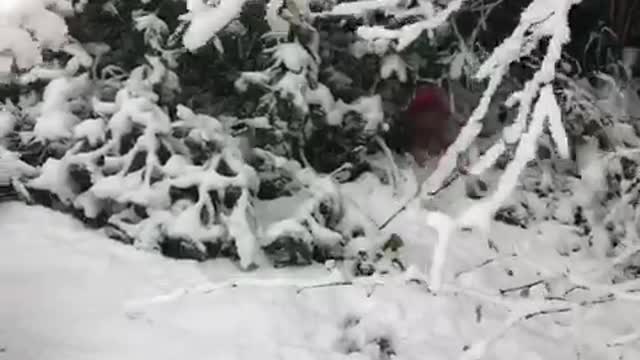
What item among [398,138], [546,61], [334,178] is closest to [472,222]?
[546,61]

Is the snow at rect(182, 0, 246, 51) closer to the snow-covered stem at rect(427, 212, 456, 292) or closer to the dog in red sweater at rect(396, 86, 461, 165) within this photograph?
the snow-covered stem at rect(427, 212, 456, 292)

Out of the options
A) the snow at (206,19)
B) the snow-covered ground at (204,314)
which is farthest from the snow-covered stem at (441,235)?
the snow-covered ground at (204,314)

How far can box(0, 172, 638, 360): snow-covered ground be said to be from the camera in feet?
10.3

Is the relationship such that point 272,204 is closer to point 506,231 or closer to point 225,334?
point 225,334

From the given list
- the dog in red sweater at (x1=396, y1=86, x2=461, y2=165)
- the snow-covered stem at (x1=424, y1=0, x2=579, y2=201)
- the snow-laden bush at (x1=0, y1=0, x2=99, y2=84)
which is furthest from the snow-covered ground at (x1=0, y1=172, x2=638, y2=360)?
the snow-covered stem at (x1=424, y1=0, x2=579, y2=201)

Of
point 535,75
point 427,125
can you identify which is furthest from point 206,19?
point 427,125

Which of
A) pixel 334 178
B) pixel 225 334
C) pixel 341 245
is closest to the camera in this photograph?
pixel 225 334

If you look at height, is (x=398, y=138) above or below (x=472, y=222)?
below

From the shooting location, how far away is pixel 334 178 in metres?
3.96

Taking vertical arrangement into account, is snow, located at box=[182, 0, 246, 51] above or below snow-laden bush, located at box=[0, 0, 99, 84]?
above

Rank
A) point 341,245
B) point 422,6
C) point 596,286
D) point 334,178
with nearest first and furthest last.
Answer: point 596,286 → point 422,6 → point 341,245 → point 334,178

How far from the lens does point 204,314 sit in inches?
130

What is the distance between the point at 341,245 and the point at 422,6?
1019mm

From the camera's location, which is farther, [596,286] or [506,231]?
[506,231]
